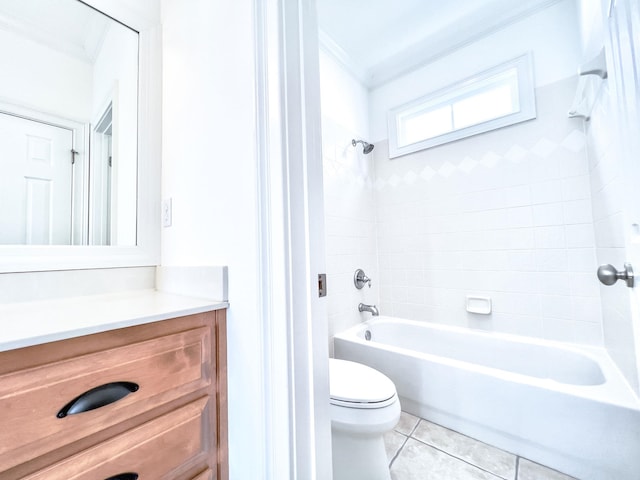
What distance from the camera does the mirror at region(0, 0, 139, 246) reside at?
89cm

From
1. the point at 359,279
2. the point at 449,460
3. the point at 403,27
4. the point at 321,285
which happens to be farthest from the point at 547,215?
the point at 321,285

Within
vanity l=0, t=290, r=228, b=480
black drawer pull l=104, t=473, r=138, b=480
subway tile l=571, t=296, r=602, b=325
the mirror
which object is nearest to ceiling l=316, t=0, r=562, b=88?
the mirror

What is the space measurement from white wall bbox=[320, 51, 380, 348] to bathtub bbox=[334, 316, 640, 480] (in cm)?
30

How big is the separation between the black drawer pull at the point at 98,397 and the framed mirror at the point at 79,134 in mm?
611

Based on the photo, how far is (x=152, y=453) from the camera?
23.5 inches

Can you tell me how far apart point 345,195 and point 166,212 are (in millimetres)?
1379

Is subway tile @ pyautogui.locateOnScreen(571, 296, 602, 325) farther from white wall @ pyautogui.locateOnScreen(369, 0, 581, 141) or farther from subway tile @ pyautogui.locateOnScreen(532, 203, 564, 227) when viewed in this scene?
white wall @ pyautogui.locateOnScreen(369, 0, 581, 141)

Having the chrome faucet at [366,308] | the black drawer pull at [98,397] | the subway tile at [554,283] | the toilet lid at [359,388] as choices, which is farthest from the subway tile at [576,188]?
the black drawer pull at [98,397]

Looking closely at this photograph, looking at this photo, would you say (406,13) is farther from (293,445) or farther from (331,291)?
(293,445)

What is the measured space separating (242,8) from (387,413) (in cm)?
146

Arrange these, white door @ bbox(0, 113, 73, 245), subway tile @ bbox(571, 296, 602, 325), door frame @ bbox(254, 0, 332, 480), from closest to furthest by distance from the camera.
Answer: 1. door frame @ bbox(254, 0, 332, 480)
2. white door @ bbox(0, 113, 73, 245)
3. subway tile @ bbox(571, 296, 602, 325)

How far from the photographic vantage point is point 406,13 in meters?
1.79

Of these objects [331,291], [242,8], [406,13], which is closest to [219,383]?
[242,8]

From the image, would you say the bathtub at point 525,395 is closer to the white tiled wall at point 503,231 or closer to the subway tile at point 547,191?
the white tiled wall at point 503,231
